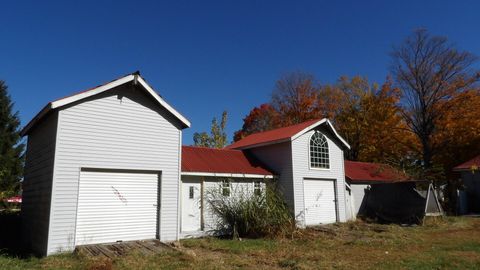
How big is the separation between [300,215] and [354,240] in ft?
13.8

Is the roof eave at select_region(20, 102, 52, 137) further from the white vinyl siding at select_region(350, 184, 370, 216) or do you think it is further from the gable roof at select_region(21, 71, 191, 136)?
the white vinyl siding at select_region(350, 184, 370, 216)

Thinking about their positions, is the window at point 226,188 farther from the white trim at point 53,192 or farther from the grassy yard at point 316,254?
the white trim at point 53,192

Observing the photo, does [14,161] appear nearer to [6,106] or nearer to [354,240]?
[6,106]

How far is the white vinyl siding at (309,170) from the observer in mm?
17578

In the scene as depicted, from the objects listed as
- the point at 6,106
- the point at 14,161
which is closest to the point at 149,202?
the point at 14,161

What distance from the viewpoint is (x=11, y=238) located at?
1409cm

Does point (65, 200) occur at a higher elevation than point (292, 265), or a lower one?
higher

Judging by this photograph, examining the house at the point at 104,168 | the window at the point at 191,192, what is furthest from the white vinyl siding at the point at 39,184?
the window at the point at 191,192

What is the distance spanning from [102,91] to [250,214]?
7.36 metres

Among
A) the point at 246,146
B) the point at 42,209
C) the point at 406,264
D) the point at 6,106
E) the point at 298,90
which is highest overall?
the point at 298,90

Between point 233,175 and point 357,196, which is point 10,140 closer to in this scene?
point 233,175

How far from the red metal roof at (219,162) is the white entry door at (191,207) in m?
0.77

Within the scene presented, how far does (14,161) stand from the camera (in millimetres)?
30156

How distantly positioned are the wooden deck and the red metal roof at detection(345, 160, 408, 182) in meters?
13.5
